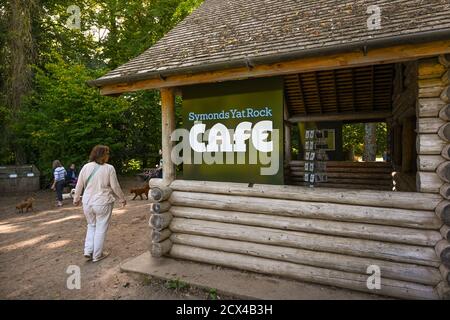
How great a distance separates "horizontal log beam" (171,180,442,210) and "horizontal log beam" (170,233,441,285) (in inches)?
30.4

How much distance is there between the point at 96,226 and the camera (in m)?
5.32

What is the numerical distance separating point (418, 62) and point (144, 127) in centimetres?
1659

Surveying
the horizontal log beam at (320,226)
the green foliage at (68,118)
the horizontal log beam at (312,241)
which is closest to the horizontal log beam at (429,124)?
the horizontal log beam at (320,226)

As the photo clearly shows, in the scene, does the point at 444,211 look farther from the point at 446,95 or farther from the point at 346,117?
the point at 346,117

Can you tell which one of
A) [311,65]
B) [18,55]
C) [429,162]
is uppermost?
[18,55]

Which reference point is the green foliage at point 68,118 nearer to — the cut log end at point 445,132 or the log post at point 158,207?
the log post at point 158,207

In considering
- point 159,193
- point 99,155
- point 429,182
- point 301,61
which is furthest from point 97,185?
point 429,182

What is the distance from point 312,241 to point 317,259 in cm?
26

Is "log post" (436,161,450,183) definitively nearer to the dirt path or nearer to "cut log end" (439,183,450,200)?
"cut log end" (439,183,450,200)

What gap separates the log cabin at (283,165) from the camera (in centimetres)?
374

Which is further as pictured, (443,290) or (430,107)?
(430,107)
